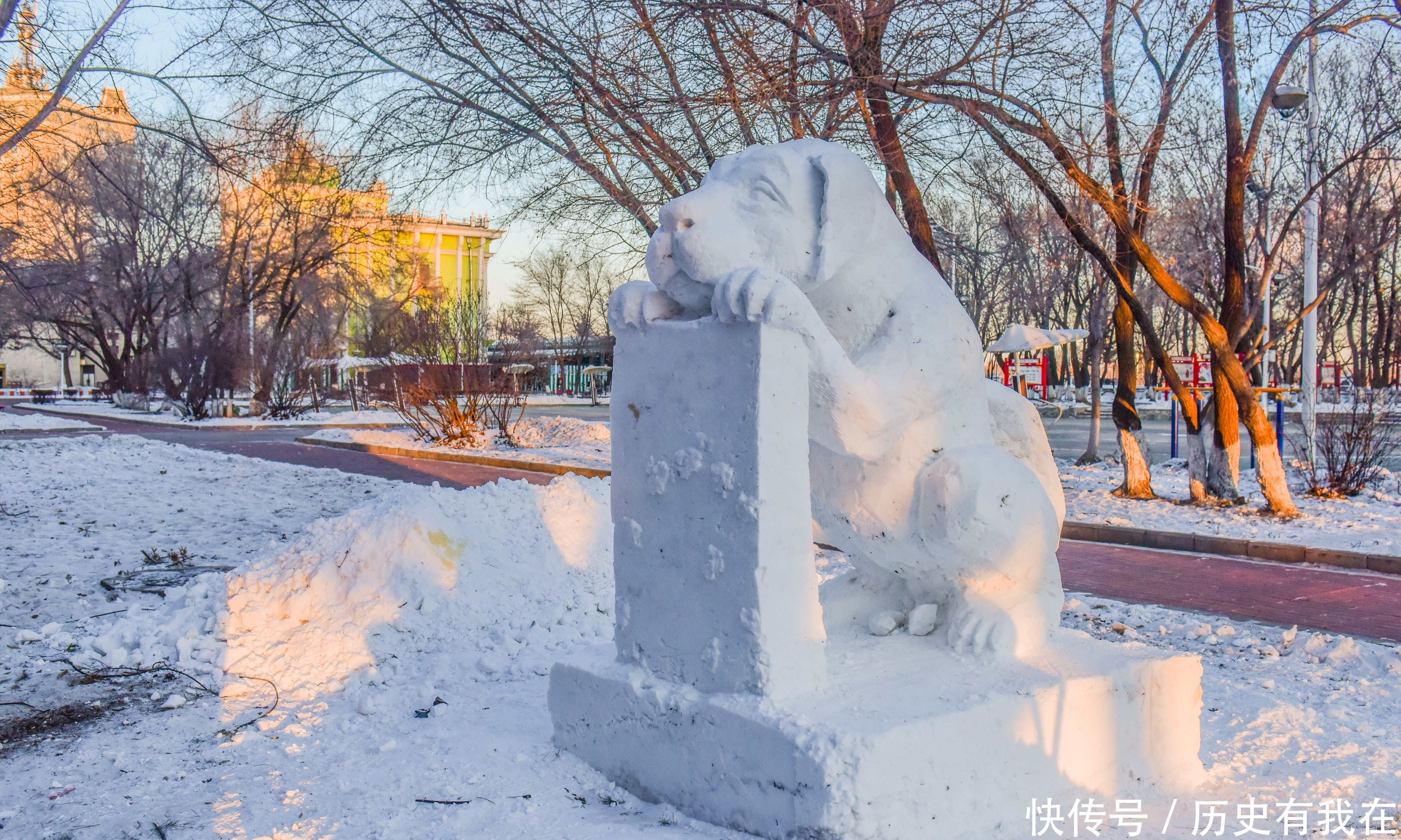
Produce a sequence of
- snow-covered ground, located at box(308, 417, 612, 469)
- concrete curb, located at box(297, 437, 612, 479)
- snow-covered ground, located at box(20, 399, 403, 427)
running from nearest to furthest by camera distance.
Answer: concrete curb, located at box(297, 437, 612, 479)
snow-covered ground, located at box(308, 417, 612, 469)
snow-covered ground, located at box(20, 399, 403, 427)

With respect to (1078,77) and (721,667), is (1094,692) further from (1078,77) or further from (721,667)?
(1078,77)

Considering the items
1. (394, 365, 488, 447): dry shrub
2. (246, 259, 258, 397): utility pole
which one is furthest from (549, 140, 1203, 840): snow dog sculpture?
(246, 259, 258, 397): utility pole

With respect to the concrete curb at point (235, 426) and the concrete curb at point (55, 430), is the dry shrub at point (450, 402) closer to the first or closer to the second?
the concrete curb at point (235, 426)

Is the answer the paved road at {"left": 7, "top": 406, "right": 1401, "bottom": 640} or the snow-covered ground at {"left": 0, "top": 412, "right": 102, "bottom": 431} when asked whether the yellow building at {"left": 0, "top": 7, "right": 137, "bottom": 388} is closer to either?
the snow-covered ground at {"left": 0, "top": 412, "right": 102, "bottom": 431}

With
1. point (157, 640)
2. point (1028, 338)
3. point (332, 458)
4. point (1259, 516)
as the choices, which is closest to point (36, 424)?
point (332, 458)

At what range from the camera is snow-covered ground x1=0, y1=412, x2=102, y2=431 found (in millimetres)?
22859

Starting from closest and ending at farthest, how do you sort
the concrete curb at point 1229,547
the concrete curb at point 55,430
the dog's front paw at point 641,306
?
the dog's front paw at point 641,306 → the concrete curb at point 1229,547 → the concrete curb at point 55,430

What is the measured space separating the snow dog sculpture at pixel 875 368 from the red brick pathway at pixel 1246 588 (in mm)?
3955

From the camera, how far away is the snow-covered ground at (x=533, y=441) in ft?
55.1

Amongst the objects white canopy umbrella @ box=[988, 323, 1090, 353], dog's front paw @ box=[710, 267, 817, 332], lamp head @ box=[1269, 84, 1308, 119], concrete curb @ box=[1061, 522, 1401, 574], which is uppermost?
lamp head @ box=[1269, 84, 1308, 119]

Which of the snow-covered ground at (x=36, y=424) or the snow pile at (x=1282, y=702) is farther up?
the snow-covered ground at (x=36, y=424)

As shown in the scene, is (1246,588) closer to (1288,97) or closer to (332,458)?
(1288,97)

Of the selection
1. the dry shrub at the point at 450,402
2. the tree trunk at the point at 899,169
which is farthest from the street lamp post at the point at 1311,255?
the dry shrub at the point at 450,402

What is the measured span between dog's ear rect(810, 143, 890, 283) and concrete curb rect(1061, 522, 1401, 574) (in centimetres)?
511
